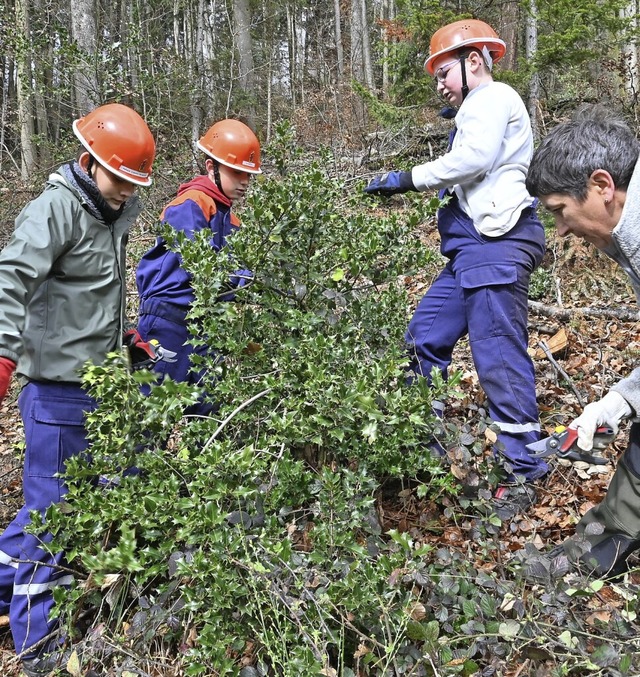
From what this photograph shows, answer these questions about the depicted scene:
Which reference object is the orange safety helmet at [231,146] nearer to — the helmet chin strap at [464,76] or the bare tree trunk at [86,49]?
the helmet chin strap at [464,76]

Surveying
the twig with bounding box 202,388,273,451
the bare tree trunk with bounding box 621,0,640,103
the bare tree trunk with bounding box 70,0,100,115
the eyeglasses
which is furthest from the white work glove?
the bare tree trunk with bounding box 70,0,100,115

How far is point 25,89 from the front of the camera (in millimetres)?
10352

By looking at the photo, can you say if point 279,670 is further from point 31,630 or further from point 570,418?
point 570,418

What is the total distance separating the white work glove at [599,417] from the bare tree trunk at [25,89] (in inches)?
395

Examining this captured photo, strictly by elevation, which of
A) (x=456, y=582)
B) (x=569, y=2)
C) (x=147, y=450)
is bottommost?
(x=456, y=582)

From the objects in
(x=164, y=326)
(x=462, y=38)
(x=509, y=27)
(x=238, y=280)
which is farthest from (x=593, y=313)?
(x=509, y=27)

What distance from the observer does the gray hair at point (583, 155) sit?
6.63 feet

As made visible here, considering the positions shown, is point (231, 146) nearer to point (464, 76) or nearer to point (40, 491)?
point (464, 76)

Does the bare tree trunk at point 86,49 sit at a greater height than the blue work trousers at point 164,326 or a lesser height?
greater

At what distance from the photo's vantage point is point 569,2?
675 centimetres

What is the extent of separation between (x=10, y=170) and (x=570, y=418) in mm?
13163

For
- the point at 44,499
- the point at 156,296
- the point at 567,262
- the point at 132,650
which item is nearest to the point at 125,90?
the point at 156,296

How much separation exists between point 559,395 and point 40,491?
3.29 meters

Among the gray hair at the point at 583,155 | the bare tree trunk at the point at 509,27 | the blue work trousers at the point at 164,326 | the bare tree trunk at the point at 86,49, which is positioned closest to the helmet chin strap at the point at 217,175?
the blue work trousers at the point at 164,326
